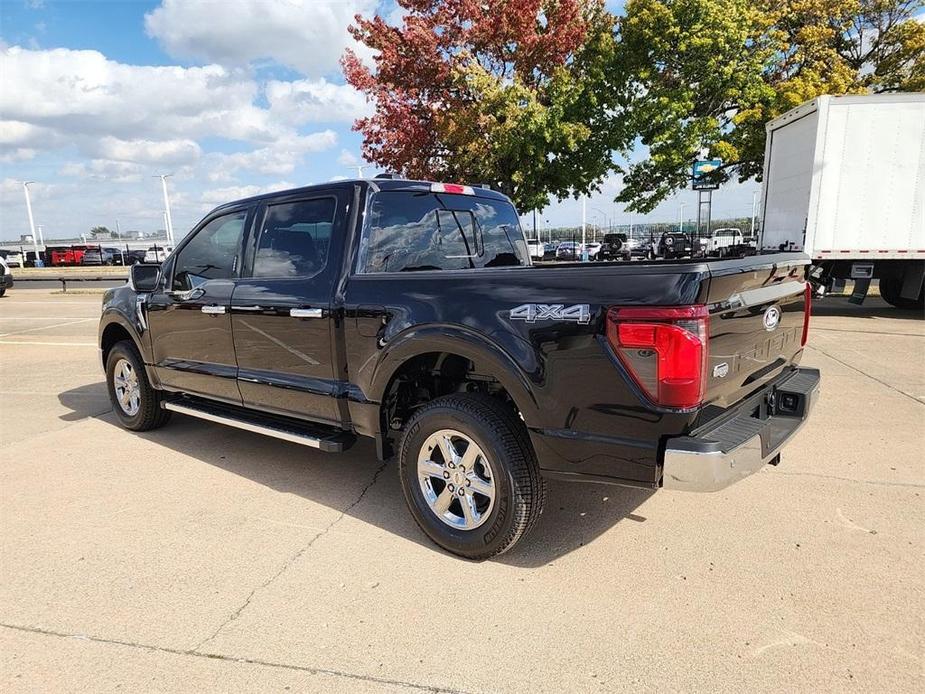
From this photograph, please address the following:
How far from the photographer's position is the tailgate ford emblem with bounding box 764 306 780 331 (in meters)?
3.01

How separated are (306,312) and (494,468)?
5.08 ft

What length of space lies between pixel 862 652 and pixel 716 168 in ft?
52.8

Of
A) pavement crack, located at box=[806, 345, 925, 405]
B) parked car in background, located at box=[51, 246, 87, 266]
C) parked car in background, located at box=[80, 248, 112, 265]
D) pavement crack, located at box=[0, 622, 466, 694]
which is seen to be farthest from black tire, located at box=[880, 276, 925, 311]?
parked car in background, located at box=[51, 246, 87, 266]

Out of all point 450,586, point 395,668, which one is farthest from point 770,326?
point 395,668

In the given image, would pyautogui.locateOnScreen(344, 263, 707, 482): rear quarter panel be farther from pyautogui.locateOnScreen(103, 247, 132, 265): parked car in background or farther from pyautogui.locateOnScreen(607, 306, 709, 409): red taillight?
pyautogui.locateOnScreen(103, 247, 132, 265): parked car in background

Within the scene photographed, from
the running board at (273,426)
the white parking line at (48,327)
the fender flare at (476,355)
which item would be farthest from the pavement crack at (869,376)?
the white parking line at (48,327)

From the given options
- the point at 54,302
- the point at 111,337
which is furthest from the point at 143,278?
the point at 54,302

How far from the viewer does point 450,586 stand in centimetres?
290

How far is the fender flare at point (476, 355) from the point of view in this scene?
2.75 meters

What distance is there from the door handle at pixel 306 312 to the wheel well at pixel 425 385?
2.06 ft

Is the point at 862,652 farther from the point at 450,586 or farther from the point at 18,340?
the point at 18,340

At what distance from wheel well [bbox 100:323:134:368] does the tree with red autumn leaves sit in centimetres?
898

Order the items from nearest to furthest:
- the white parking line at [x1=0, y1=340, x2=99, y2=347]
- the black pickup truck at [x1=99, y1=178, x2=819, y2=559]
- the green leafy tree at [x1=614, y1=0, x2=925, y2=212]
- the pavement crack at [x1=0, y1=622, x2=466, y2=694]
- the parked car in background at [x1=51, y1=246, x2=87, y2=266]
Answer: the pavement crack at [x1=0, y1=622, x2=466, y2=694]
the black pickup truck at [x1=99, y1=178, x2=819, y2=559]
the white parking line at [x1=0, y1=340, x2=99, y2=347]
the green leafy tree at [x1=614, y1=0, x2=925, y2=212]
the parked car in background at [x1=51, y1=246, x2=87, y2=266]

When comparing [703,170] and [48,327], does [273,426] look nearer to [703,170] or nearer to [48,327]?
[48,327]
